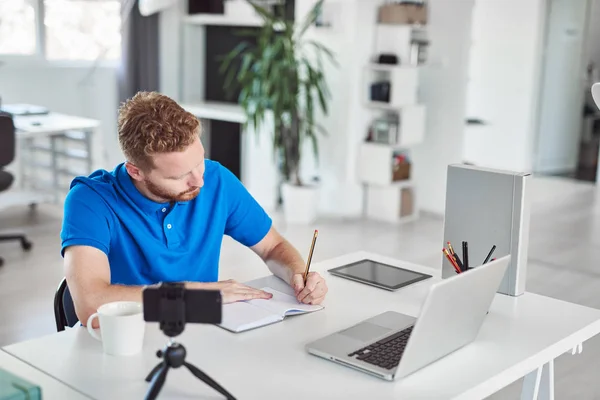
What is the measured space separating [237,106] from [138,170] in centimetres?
464

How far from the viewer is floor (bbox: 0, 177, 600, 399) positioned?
3.52 meters

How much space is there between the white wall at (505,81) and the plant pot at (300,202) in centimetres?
268

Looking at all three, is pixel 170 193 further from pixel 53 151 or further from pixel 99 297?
pixel 53 151

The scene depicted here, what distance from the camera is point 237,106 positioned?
657 centimetres

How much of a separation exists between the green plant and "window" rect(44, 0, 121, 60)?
62.3 inches

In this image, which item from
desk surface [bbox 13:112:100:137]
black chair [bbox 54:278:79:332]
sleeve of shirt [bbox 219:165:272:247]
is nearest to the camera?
black chair [bbox 54:278:79:332]

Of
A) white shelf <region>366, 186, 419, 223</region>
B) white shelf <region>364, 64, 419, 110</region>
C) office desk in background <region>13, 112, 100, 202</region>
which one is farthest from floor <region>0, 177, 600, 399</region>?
white shelf <region>364, 64, 419, 110</region>

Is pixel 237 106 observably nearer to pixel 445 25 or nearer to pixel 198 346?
pixel 445 25

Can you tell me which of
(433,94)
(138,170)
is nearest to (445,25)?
(433,94)

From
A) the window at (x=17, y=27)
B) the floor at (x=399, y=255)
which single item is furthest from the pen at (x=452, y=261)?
the window at (x=17, y=27)

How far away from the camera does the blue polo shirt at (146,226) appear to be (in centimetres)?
195

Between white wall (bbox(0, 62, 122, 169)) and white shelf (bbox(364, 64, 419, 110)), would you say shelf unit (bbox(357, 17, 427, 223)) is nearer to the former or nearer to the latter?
white shelf (bbox(364, 64, 419, 110))

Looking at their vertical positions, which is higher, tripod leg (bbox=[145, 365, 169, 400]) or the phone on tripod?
the phone on tripod

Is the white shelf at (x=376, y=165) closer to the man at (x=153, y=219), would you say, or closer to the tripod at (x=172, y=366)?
the man at (x=153, y=219)
